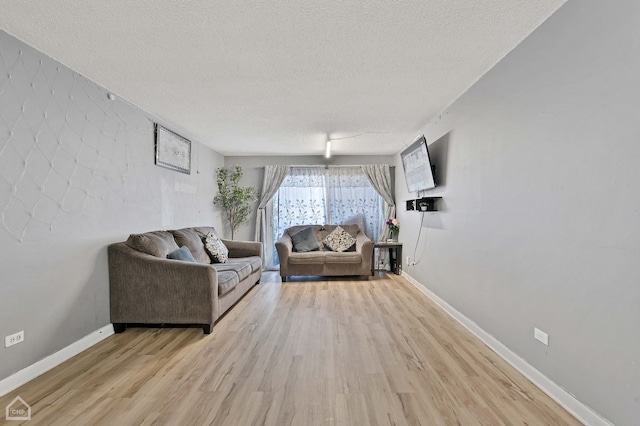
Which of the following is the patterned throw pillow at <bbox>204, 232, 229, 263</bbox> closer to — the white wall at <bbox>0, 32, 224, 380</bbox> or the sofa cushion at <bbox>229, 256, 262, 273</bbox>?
the sofa cushion at <bbox>229, 256, 262, 273</bbox>

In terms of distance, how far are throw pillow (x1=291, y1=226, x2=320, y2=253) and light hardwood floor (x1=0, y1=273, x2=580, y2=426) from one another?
7.98 feet

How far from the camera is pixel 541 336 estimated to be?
2.04 meters

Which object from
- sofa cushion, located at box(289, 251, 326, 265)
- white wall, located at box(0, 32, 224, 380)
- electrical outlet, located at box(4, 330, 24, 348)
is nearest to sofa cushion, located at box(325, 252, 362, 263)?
sofa cushion, located at box(289, 251, 326, 265)

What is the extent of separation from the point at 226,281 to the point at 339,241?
9.43ft

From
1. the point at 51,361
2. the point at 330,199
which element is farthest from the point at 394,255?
the point at 51,361

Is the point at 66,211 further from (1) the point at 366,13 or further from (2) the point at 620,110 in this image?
(2) the point at 620,110

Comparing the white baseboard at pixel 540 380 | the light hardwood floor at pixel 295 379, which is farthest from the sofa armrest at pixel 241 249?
the white baseboard at pixel 540 380

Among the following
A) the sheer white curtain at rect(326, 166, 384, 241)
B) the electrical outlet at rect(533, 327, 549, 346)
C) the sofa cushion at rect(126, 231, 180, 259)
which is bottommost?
the electrical outlet at rect(533, 327, 549, 346)

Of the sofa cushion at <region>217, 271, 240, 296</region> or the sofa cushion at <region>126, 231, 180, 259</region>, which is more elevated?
the sofa cushion at <region>126, 231, 180, 259</region>

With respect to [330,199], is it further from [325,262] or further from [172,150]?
[172,150]

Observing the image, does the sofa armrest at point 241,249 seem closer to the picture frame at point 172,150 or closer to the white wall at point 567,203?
the picture frame at point 172,150

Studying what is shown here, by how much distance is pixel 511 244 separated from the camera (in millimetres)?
2375

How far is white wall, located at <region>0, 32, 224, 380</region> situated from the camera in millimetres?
2127

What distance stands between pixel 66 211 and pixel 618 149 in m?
3.69
